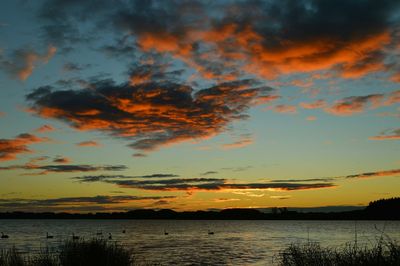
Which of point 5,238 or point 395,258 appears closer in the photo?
point 395,258

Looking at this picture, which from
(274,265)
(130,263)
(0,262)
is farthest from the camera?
(274,265)

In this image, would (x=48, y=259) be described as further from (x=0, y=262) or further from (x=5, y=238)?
(x=5, y=238)

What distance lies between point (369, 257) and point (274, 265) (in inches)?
1118

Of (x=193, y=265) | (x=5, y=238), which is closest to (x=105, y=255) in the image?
(x=193, y=265)

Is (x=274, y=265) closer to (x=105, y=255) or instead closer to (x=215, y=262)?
(x=215, y=262)

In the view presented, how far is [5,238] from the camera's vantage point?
303 ft

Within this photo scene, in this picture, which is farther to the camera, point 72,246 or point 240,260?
point 240,260

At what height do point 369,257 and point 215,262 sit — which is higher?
point 369,257

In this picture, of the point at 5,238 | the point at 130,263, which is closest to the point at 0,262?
the point at 130,263

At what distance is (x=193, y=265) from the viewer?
4306 centimetres

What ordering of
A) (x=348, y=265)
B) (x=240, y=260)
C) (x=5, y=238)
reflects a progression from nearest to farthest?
(x=348, y=265) → (x=240, y=260) → (x=5, y=238)

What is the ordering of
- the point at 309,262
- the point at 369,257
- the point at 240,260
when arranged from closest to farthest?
the point at 369,257 < the point at 309,262 < the point at 240,260

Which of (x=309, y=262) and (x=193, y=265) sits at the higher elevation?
(x=309, y=262)

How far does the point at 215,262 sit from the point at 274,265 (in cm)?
660
